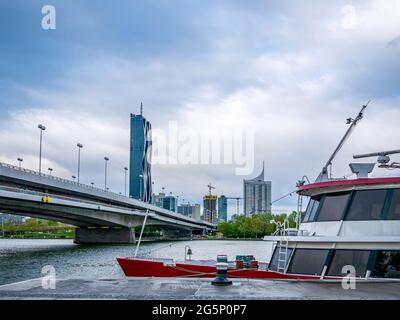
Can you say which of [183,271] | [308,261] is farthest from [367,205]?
[183,271]

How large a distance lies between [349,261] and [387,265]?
3.46 ft

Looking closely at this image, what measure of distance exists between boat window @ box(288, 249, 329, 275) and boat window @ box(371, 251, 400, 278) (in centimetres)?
149

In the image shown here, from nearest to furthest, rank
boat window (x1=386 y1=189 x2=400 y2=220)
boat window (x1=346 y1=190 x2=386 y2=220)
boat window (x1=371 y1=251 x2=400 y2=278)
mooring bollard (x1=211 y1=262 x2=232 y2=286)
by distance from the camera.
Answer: mooring bollard (x1=211 y1=262 x2=232 y2=286) < boat window (x1=371 y1=251 x2=400 y2=278) < boat window (x1=386 y1=189 x2=400 y2=220) < boat window (x1=346 y1=190 x2=386 y2=220)

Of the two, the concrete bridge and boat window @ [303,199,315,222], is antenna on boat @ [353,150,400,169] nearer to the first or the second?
boat window @ [303,199,315,222]

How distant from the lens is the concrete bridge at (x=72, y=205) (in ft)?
168

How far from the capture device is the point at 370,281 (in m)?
13.8

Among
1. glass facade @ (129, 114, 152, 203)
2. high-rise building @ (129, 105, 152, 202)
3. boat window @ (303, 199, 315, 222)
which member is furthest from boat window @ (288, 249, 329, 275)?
high-rise building @ (129, 105, 152, 202)

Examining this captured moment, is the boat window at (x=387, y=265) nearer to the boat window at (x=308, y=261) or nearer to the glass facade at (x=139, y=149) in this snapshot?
the boat window at (x=308, y=261)

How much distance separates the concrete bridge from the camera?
51250 millimetres

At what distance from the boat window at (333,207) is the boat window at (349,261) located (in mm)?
1135

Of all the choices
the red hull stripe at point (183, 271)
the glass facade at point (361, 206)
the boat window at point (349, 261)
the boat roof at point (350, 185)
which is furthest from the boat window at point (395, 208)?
the red hull stripe at point (183, 271)

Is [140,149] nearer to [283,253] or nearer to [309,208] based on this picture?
[309,208]
